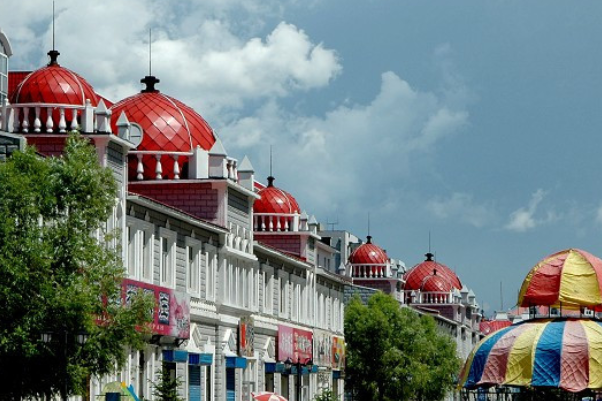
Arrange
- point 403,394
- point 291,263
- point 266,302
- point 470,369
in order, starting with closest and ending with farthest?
point 470,369
point 266,302
point 291,263
point 403,394

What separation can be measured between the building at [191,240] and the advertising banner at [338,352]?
4.67 m

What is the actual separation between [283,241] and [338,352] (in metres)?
9.76

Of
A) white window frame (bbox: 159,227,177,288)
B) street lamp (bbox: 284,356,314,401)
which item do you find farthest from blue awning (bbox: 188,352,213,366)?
street lamp (bbox: 284,356,314,401)

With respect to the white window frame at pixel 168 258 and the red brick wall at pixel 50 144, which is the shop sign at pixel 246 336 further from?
the red brick wall at pixel 50 144

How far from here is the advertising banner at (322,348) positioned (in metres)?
86.6

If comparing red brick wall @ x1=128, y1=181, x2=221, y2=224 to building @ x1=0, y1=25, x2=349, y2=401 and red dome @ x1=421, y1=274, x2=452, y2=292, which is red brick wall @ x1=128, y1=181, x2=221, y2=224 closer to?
building @ x1=0, y1=25, x2=349, y2=401

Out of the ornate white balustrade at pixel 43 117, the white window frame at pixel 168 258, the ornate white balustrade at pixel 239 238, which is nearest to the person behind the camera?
the ornate white balustrade at pixel 43 117

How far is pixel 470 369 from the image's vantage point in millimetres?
38094

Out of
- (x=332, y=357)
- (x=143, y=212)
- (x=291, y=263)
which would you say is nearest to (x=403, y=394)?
(x=332, y=357)

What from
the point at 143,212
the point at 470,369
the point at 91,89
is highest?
the point at 91,89

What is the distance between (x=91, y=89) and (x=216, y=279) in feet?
Result: 45.5

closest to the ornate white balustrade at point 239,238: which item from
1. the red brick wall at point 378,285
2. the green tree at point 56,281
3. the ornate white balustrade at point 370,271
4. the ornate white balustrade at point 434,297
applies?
the green tree at point 56,281

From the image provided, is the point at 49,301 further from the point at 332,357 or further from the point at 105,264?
the point at 332,357

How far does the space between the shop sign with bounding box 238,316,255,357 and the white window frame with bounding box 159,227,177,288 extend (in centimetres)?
930
